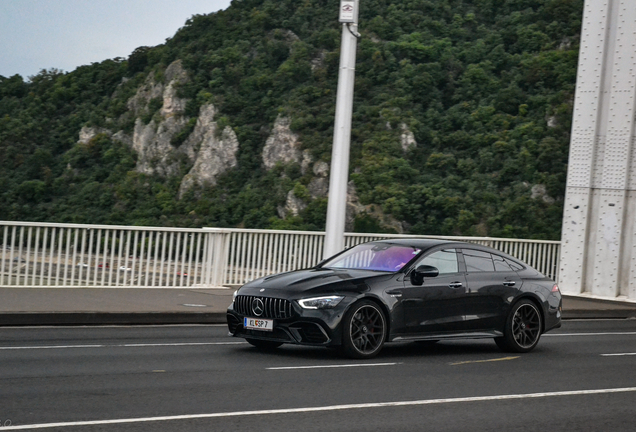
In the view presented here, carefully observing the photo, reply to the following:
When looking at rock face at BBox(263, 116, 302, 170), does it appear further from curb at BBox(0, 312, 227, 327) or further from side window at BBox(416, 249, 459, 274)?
side window at BBox(416, 249, 459, 274)

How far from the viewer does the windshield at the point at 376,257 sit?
1166cm

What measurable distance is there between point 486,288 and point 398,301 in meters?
1.57

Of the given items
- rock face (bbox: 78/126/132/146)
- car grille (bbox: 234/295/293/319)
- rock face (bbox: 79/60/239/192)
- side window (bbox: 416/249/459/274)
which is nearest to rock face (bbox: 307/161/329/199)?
rock face (bbox: 79/60/239/192)

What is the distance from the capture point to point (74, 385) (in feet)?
27.0

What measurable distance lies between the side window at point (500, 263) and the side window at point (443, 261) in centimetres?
72

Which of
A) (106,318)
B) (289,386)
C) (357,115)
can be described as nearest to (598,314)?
(106,318)

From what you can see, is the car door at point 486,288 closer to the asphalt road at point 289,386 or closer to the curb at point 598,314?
the asphalt road at point 289,386

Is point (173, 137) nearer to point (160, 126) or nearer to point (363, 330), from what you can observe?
point (160, 126)

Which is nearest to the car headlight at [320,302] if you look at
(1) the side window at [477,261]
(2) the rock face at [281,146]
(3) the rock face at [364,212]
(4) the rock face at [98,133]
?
(1) the side window at [477,261]

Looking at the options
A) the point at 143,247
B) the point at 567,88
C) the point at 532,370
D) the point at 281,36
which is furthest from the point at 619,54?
the point at 281,36

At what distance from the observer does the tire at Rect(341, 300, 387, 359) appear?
34.9 ft

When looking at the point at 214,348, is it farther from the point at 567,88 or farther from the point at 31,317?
the point at 567,88

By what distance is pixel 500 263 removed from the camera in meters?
12.6

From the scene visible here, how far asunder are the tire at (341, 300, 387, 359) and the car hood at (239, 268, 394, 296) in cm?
26
